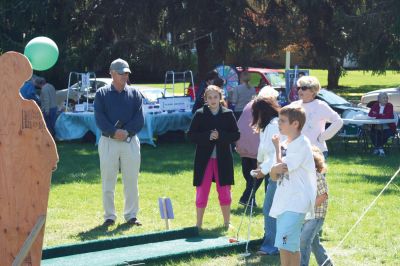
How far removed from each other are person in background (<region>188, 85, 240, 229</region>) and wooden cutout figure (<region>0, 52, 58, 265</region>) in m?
3.72

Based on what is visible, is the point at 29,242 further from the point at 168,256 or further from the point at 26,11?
the point at 26,11

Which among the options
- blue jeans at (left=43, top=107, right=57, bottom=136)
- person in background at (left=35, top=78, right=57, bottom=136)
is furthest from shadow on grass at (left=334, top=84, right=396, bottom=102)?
person in background at (left=35, top=78, right=57, bottom=136)

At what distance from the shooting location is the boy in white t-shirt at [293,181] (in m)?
6.14

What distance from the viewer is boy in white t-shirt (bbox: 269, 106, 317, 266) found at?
6.14 meters

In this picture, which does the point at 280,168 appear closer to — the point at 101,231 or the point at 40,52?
the point at 40,52

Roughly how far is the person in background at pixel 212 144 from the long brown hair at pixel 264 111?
1.03 meters

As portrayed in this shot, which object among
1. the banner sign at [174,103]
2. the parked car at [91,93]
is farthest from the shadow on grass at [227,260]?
the parked car at [91,93]

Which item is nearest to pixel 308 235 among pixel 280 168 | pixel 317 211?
pixel 317 211

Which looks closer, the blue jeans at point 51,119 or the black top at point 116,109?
the black top at point 116,109

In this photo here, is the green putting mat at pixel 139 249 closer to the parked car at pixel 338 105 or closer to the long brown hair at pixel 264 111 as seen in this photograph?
the long brown hair at pixel 264 111

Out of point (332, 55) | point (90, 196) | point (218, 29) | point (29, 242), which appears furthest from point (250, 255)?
point (332, 55)

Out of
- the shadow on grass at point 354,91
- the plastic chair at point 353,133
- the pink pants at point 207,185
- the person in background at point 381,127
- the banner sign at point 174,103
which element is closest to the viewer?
the pink pants at point 207,185

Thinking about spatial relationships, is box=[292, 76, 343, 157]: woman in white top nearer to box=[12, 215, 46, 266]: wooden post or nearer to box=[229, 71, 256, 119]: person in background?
box=[12, 215, 46, 266]: wooden post

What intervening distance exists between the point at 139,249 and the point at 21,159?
2.98 metres
